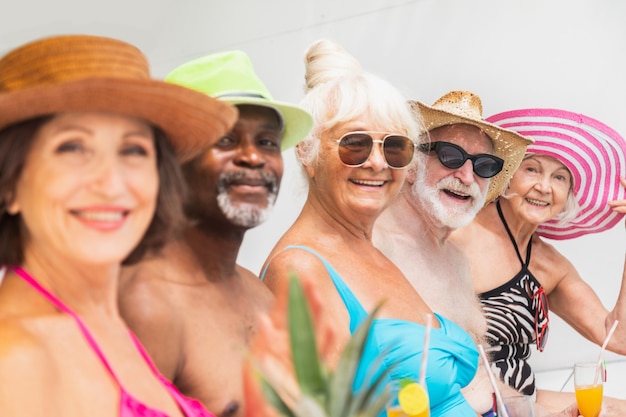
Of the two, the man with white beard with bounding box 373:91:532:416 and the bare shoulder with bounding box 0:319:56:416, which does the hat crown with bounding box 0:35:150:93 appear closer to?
the bare shoulder with bounding box 0:319:56:416

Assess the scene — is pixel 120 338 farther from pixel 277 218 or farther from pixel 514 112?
pixel 514 112

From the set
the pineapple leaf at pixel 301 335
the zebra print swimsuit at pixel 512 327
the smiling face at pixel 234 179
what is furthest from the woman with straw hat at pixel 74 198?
the zebra print swimsuit at pixel 512 327

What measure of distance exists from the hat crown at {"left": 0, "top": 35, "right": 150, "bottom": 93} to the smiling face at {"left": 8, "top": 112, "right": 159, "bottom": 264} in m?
0.07

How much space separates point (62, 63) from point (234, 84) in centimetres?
76

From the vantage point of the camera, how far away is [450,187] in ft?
12.5

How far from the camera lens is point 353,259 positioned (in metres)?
3.09

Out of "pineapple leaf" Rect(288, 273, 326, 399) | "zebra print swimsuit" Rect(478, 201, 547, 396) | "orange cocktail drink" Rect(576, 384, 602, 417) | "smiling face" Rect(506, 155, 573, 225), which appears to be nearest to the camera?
"pineapple leaf" Rect(288, 273, 326, 399)

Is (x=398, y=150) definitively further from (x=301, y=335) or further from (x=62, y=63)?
(x=301, y=335)

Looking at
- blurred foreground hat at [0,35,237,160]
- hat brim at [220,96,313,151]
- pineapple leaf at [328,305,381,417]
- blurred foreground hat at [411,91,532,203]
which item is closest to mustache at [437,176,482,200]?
blurred foreground hat at [411,91,532,203]

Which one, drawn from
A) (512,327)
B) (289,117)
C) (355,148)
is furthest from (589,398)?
(289,117)

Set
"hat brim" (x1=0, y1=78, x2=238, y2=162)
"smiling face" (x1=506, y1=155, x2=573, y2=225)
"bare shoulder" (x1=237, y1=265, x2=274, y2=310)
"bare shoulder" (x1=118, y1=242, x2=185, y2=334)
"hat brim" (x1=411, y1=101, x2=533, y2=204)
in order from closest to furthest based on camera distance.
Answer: "hat brim" (x1=0, y1=78, x2=238, y2=162) < "bare shoulder" (x1=118, y1=242, x2=185, y2=334) < "bare shoulder" (x1=237, y1=265, x2=274, y2=310) < "hat brim" (x1=411, y1=101, x2=533, y2=204) < "smiling face" (x1=506, y1=155, x2=573, y2=225)

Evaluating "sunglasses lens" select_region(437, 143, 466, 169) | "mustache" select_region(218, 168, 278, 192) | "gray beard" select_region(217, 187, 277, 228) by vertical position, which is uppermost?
"sunglasses lens" select_region(437, 143, 466, 169)

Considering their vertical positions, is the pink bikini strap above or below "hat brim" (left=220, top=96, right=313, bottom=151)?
below

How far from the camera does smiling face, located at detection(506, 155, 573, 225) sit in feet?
14.6
